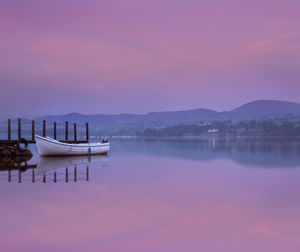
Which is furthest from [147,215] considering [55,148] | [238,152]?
[238,152]

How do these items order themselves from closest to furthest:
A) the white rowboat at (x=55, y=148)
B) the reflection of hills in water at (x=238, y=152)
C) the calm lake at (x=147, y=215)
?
1. the calm lake at (x=147, y=215)
2. the white rowboat at (x=55, y=148)
3. the reflection of hills in water at (x=238, y=152)

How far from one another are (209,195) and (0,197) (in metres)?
11.0

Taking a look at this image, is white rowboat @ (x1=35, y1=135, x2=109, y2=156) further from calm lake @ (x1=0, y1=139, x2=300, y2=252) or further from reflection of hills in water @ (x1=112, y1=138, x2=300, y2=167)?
calm lake @ (x1=0, y1=139, x2=300, y2=252)

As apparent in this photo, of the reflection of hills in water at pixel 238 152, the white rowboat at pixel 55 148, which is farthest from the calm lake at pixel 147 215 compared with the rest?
the reflection of hills in water at pixel 238 152

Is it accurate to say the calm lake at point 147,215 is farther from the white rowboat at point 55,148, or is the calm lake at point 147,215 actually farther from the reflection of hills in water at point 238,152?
the reflection of hills in water at point 238,152

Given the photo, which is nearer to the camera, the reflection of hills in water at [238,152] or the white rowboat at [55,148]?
the white rowboat at [55,148]

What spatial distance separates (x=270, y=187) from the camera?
24.0 meters

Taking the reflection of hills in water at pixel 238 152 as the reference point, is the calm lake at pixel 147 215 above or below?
above

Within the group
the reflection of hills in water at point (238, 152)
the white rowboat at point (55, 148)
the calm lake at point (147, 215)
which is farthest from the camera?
the reflection of hills in water at point (238, 152)

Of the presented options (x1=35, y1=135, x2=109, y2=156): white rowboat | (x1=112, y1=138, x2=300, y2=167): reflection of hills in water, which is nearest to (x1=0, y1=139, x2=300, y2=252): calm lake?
(x1=35, y1=135, x2=109, y2=156): white rowboat

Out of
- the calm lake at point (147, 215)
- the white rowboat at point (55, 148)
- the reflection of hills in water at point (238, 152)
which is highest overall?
the white rowboat at point (55, 148)

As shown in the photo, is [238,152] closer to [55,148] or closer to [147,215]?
[55,148]

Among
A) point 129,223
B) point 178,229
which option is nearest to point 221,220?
point 178,229

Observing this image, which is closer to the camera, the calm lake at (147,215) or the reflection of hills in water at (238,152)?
the calm lake at (147,215)
